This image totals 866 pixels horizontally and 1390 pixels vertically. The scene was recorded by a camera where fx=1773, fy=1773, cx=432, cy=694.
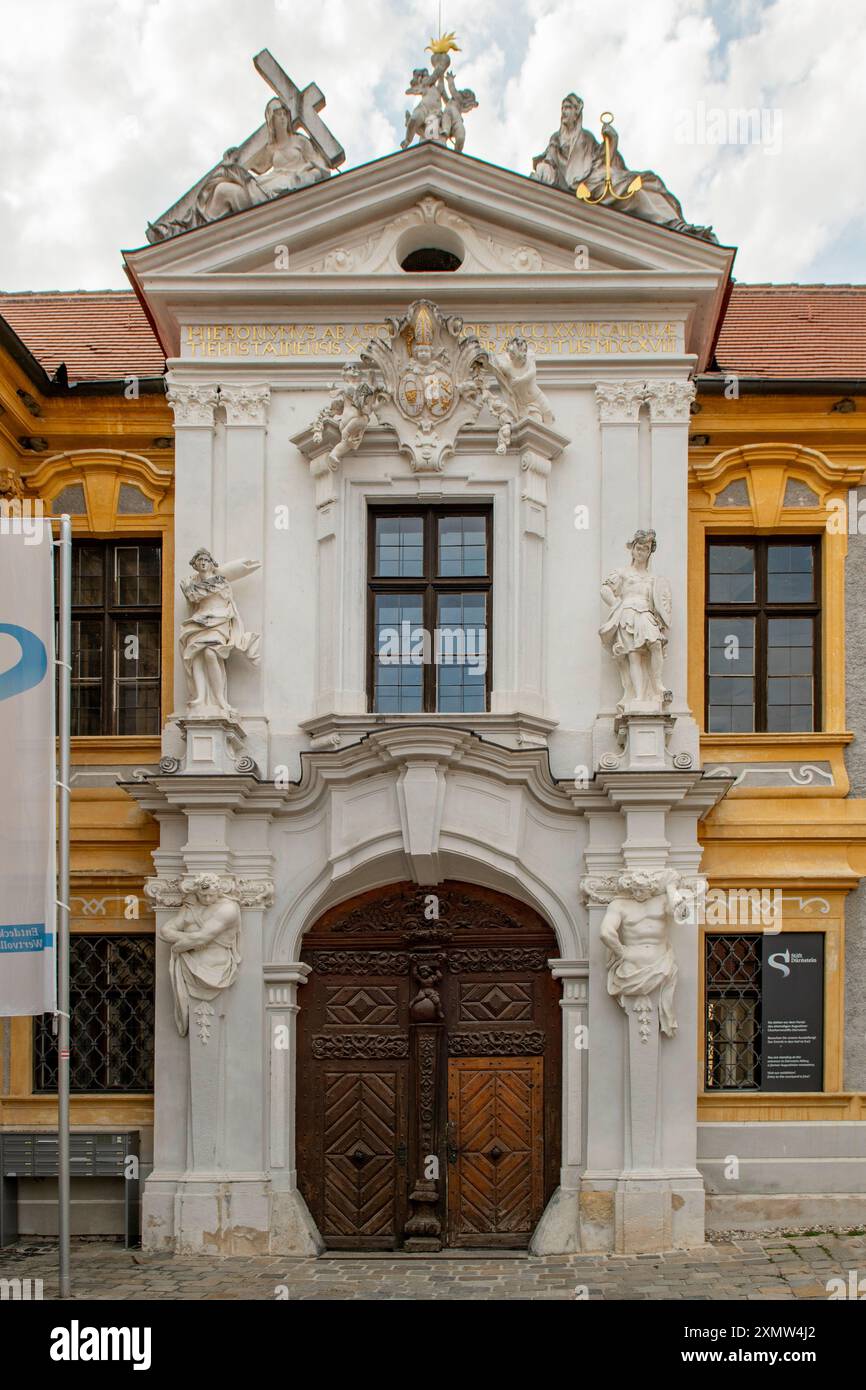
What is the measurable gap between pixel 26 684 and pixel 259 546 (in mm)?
2625

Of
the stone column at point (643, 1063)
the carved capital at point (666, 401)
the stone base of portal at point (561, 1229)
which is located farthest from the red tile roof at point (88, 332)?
the stone base of portal at point (561, 1229)

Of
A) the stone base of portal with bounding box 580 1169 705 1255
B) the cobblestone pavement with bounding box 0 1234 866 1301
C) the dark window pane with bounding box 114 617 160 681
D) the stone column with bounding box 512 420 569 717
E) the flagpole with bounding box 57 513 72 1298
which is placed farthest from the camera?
the dark window pane with bounding box 114 617 160 681

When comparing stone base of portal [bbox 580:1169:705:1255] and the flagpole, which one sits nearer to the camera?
the flagpole

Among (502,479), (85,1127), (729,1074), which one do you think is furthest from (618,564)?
(85,1127)

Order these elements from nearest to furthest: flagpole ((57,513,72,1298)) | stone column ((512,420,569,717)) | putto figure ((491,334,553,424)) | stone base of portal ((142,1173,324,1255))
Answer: flagpole ((57,513,72,1298))
stone base of portal ((142,1173,324,1255))
stone column ((512,420,569,717))
putto figure ((491,334,553,424))

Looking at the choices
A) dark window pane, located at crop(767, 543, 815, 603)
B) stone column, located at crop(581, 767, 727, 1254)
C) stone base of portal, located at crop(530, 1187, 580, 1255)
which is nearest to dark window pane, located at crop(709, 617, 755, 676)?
dark window pane, located at crop(767, 543, 815, 603)

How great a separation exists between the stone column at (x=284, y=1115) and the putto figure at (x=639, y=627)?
3406 millimetres

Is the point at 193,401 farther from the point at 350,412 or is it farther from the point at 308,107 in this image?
the point at 308,107

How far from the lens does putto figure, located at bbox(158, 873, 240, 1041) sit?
13586 millimetres

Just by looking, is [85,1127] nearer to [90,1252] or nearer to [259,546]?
[90,1252]

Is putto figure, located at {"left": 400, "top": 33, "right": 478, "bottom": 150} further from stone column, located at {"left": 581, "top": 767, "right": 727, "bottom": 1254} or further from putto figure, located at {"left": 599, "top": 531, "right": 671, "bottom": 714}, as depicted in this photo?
stone column, located at {"left": 581, "top": 767, "right": 727, "bottom": 1254}

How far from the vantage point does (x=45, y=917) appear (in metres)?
12.1

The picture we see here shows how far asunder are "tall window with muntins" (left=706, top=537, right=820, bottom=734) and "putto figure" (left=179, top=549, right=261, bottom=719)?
4.03m

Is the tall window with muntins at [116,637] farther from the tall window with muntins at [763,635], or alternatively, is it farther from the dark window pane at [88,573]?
the tall window with muntins at [763,635]
